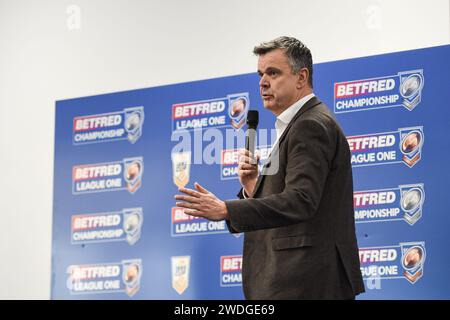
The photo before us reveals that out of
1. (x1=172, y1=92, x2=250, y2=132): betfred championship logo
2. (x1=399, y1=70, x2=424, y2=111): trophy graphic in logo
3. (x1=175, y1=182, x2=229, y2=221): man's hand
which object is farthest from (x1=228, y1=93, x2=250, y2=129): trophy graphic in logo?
(x1=175, y1=182, x2=229, y2=221): man's hand

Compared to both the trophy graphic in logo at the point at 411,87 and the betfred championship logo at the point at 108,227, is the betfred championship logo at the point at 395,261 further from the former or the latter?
the betfred championship logo at the point at 108,227

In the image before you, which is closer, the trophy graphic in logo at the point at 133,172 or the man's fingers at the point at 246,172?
the man's fingers at the point at 246,172

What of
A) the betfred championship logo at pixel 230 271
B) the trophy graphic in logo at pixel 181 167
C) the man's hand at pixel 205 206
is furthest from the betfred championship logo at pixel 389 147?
the man's hand at pixel 205 206

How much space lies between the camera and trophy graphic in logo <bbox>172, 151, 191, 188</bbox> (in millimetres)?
5719

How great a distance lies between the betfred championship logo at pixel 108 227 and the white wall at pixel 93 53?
308 millimetres

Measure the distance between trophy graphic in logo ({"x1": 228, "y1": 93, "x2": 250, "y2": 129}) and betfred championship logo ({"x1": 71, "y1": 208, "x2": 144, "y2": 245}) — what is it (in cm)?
94

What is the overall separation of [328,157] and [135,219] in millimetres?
3056

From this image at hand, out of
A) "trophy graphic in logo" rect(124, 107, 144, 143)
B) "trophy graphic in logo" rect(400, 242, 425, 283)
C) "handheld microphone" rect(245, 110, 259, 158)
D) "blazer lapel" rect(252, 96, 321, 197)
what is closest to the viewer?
"blazer lapel" rect(252, 96, 321, 197)

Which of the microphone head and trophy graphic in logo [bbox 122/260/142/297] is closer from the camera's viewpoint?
the microphone head

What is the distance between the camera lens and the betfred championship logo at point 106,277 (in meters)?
5.80

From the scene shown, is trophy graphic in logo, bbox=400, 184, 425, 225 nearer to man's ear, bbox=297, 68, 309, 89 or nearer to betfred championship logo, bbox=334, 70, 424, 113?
betfred championship logo, bbox=334, 70, 424, 113

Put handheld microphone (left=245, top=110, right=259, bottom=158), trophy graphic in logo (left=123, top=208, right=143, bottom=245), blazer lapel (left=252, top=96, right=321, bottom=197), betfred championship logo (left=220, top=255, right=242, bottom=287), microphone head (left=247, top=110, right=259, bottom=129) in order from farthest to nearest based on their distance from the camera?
trophy graphic in logo (left=123, top=208, right=143, bottom=245) < betfred championship logo (left=220, top=255, right=242, bottom=287) < microphone head (left=247, top=110, right=259, bottom=129) < handheld microphone (left=245, top=110, right=259, bottom=158) < blazer lapel (left=252, top=96, right=321, bottom=197)

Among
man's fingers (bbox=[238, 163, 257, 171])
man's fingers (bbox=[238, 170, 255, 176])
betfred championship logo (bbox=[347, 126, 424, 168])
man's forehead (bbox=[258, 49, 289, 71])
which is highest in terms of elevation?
man's forehead (bbox=[258, 49, 289, 71])
